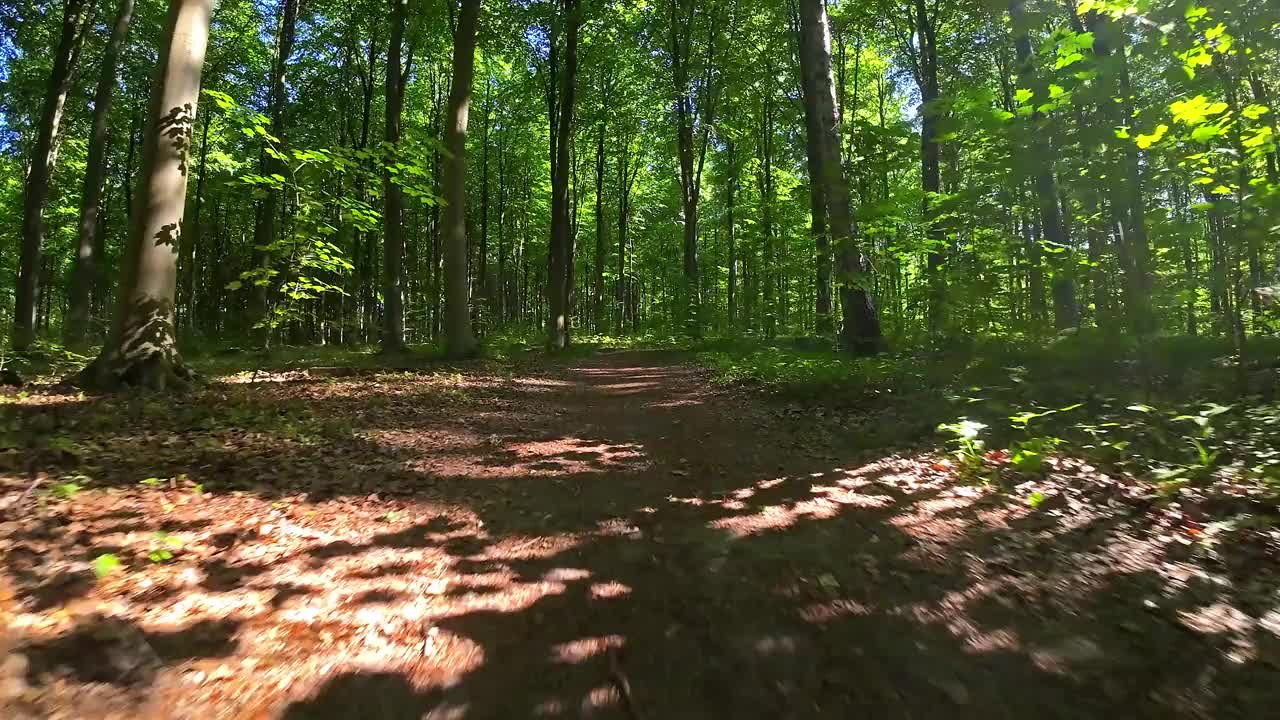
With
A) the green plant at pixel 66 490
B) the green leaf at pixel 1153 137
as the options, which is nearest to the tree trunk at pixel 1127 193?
the green leaf at pixel 1153 137

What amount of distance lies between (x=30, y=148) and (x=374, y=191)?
22805 mm

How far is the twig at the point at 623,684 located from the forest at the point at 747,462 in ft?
0.06

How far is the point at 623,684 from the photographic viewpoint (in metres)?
2.54

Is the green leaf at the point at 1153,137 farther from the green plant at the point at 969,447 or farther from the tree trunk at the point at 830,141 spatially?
the tree trunk at the point at 830,141

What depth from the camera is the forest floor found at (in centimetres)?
240

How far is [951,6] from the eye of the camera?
62.3 ft

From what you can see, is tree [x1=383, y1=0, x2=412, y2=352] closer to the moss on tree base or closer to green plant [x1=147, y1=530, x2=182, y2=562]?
the moss on tree base

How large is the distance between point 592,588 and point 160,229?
25.1ft

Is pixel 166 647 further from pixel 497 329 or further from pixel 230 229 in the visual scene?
pixel 230 229

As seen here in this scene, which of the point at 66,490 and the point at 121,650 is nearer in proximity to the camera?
the point at 121,650

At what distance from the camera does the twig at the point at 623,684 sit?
2355mm

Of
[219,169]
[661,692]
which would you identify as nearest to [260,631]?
[661,692]

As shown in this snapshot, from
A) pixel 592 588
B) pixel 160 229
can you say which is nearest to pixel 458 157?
pixel 160 229

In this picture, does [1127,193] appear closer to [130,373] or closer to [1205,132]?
[1205,132]
